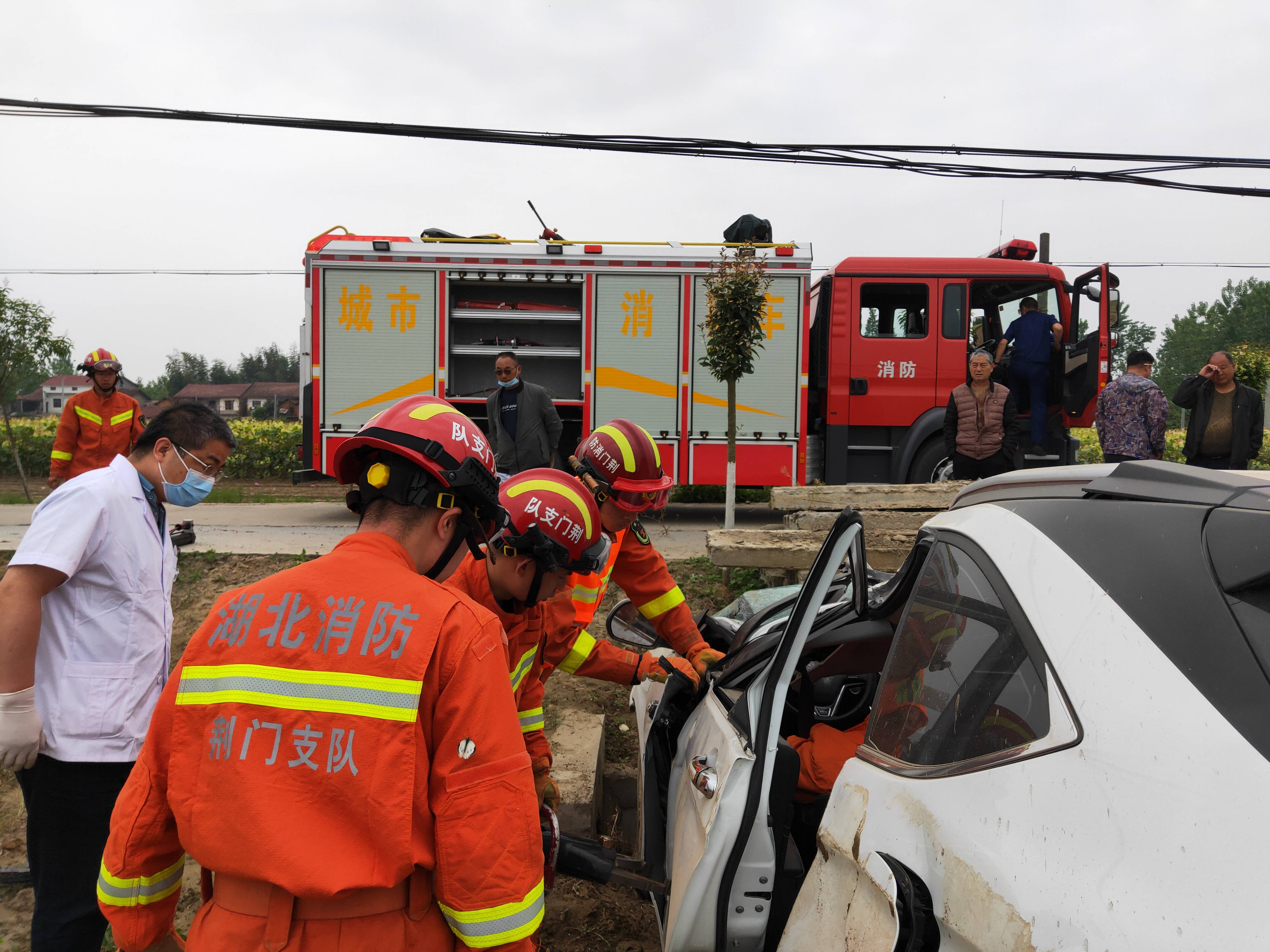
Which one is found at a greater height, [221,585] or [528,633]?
[528,633]

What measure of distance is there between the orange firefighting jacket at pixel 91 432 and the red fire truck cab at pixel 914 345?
668 cm

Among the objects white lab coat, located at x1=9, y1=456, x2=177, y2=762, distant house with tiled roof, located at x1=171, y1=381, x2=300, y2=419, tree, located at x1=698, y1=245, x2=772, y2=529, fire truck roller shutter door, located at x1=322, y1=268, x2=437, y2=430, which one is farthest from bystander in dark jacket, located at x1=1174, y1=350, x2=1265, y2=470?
distant house with tiled roof, located at x1=171, y1=381, x2=300, y2=419

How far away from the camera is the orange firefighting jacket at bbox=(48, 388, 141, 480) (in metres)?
6.71

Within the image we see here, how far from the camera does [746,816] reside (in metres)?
1.93

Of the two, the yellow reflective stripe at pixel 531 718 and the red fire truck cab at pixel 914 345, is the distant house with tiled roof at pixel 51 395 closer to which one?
the red fire truck cab at pixel 914 345

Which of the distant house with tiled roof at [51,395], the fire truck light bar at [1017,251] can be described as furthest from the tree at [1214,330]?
the distant house with tiled roof at [51,395]

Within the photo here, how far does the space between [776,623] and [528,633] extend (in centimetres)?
85

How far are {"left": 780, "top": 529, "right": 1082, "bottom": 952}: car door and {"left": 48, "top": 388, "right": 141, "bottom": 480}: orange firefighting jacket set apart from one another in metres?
6.88

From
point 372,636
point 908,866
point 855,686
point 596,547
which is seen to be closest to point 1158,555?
point 908,866

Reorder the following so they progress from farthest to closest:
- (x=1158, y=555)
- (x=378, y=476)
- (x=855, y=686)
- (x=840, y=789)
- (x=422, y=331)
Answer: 1. (x=422, y=331)
2. (x=855, y=686)
3. (x=840, y=789)
4. (x=378, y=476)
5. (x=1158, y=555)

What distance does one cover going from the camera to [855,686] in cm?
301

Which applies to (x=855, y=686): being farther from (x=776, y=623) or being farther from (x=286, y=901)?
(x=286, y=901)

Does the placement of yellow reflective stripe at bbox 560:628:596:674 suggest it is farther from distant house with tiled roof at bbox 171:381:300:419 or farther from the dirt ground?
distant house with tiled roof at bbox 171:381:300:419

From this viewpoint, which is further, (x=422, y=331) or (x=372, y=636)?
(x=422, y=331)
